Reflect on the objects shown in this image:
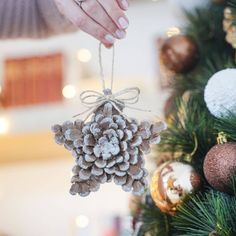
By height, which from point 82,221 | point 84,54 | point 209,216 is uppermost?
point 84,54

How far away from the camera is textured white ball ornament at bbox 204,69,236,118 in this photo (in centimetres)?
44

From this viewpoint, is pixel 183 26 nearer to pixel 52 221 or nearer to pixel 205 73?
pixel 205 73

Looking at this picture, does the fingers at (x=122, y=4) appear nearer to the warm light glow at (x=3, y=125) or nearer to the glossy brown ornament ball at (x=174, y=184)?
the glossy brown ornament ball at (x=174, y=184)

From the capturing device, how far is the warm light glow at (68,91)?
1949 millimetres

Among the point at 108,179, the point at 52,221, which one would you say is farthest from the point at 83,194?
the point at 52,221

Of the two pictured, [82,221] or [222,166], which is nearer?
[222,166]

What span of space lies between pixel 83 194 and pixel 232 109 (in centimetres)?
16

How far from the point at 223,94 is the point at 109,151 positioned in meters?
0.13

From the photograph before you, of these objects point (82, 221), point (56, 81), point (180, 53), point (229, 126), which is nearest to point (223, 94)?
point (229, 126)

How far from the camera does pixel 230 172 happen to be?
0.39 m

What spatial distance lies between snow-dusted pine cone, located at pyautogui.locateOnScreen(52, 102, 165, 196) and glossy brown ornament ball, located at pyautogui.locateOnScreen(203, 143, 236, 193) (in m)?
0.06

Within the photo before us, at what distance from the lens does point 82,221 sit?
159cm

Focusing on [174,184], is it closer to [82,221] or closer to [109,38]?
[109,38]

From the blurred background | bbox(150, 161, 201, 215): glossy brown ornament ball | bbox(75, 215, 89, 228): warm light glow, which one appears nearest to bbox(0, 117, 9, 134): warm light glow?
the blurred background
